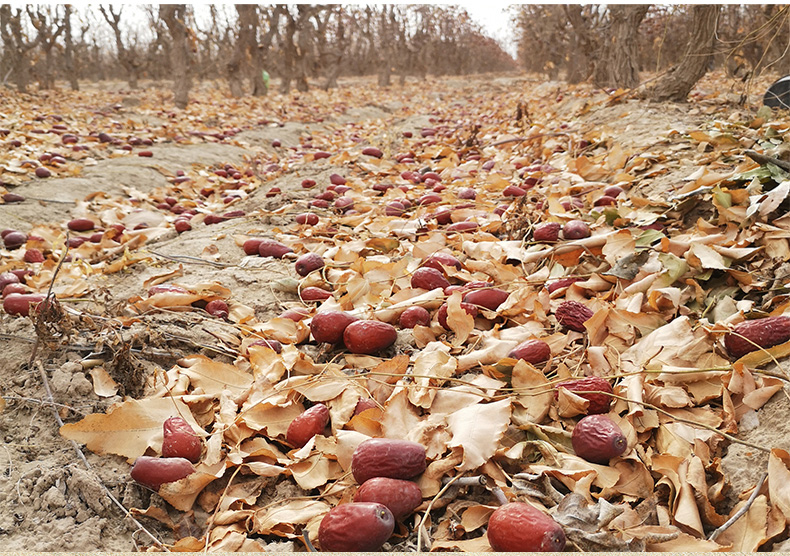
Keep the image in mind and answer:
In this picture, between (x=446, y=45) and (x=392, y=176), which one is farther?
(x=446, y=45)

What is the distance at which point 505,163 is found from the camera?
4141 millimetres

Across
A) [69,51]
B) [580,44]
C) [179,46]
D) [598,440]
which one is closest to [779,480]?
[598,440]

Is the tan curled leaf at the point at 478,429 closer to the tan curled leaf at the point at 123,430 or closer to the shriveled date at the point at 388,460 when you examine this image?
the shriveled date at the point at 388,460

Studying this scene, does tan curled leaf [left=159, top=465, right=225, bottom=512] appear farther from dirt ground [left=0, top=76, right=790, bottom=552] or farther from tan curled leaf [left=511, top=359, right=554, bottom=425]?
tan curled leaf [left=511, top=359, right=554, bottom=425]

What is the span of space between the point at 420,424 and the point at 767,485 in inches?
25.5

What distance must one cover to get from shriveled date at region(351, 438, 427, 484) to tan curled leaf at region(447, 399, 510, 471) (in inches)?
3.3

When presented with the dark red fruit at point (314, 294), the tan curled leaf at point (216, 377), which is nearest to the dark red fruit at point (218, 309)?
the dark red fruit at point (314, 294)

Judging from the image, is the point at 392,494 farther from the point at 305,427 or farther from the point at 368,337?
the point at 368,337

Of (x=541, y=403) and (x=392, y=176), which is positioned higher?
(x=392, y=176)

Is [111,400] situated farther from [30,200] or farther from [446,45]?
[446,45]

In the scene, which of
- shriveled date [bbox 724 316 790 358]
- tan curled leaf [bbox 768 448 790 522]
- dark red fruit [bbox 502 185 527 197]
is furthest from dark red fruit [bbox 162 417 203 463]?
dark red fruit [bbox 502 185 527 197]

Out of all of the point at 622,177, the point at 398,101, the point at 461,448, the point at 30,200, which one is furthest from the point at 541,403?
the point at 398,101

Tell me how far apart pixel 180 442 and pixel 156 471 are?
9cm

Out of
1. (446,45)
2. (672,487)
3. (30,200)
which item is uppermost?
(446,45)
